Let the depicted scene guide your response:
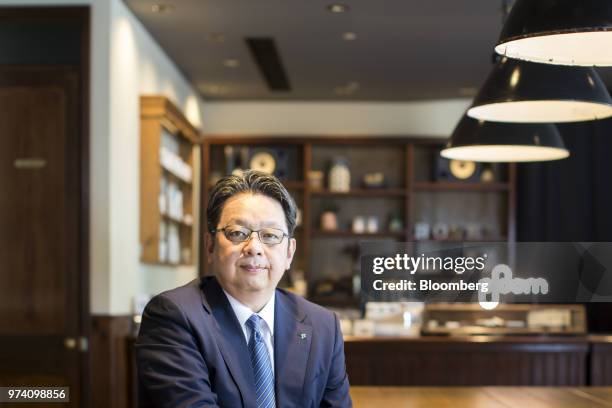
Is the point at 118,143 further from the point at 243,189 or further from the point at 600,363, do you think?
the point at 243,189

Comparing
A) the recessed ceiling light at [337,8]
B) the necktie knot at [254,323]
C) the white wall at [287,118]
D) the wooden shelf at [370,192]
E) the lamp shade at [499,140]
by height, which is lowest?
the necktie knot at [254,323]

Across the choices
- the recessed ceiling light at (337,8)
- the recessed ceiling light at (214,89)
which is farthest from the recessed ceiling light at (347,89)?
the recessed ceiling light at (337,8)

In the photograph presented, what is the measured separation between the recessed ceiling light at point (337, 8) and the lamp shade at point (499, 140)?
55.2 inches

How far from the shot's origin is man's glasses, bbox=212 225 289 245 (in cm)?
217

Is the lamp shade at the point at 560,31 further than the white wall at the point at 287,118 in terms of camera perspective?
No

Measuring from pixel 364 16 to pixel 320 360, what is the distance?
3899mm

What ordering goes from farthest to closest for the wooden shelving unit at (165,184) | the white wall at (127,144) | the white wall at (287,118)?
the white wall at (287,118)
the wooden shelving unit at (165,184)
the white wall at (127,144)

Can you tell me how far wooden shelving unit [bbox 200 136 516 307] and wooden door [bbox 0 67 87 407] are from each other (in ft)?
11.7

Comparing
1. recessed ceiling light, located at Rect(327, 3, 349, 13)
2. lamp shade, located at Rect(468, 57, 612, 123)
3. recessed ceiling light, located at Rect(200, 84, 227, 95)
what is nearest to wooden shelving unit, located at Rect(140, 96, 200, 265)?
recessed ceiling light, located at Rect(200, 84, 227, 95)

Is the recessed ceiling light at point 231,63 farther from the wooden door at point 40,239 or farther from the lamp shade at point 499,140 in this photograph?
the lamp shade at point 499,140

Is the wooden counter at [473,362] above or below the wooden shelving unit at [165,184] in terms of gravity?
below

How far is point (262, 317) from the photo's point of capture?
2.24 meters

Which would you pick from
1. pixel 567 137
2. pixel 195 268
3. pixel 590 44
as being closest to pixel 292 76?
pixel 195 268

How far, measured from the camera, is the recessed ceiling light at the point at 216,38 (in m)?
6.35
